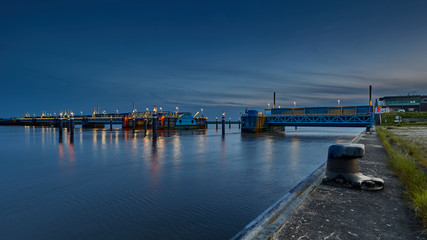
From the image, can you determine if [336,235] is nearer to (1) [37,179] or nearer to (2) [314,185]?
(2) [314,185]

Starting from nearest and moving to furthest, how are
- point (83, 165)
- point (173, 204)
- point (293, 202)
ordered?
point (293, 202) < point (173, 204) < point (83, 165)

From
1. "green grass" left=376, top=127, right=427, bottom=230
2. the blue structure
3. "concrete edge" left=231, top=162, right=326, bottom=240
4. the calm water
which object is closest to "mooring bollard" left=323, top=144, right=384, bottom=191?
"green grass" left=376, top=127, right=427, bottom=230

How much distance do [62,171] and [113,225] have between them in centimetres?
1303

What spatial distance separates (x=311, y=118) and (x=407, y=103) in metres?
77.6

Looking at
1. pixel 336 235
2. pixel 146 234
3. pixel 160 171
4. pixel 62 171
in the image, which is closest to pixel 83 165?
pixel 62 171

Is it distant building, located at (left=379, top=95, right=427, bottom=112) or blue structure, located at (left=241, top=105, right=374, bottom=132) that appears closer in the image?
blue structure, located at (left=241, top=105, right=374, bottom=132)

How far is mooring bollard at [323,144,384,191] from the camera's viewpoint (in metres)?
7.44

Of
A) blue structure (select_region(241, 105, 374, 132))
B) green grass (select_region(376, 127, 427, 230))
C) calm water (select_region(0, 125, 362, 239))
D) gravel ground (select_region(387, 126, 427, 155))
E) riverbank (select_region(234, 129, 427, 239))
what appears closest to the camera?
riverbank (select_region(234, 129, 427, 239))

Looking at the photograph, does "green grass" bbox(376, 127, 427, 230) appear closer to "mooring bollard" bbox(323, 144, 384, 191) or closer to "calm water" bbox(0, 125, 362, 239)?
"mooring bollard" bbox(323, 144, 384, 191)

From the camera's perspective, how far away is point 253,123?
2712 inches

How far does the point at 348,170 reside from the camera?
777 centimetres

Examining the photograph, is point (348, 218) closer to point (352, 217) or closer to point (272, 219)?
point (352, 217)

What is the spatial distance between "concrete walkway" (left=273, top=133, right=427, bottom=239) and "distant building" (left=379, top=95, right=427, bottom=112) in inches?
4863

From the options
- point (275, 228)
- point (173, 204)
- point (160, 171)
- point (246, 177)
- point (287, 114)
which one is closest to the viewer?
point (275, 228)
